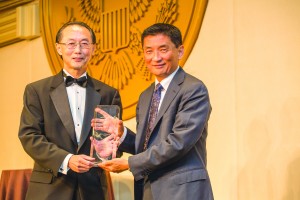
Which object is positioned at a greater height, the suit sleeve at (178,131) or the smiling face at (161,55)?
the smiling face at (161,55)

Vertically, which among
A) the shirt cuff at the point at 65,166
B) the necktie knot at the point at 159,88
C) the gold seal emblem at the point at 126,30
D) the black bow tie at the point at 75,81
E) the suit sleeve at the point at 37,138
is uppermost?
the gold seal emblem at the point at 126,30

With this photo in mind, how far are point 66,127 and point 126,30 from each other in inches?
68.4

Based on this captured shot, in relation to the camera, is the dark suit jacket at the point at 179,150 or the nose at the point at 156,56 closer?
the dark suit jacket at the point at 179,150

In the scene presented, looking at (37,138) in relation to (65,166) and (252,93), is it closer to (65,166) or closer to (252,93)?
(65,166)

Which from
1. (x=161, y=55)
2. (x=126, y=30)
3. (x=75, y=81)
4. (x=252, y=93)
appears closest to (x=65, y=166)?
(x=75, y=81)

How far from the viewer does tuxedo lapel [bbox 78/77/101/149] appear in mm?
2416

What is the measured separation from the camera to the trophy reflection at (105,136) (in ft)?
7.48

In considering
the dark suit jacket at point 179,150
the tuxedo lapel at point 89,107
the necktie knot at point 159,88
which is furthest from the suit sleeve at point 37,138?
the necktie knot at point 159,88

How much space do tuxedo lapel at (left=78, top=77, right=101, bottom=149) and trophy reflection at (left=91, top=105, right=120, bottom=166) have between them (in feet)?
0.38

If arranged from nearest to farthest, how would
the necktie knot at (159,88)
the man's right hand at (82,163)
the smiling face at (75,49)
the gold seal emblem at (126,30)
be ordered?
the man's right hand at (82,163) < the necktie knot at (159,88) < the smiling face at (75,49) < the gold seal emblem at (126,30)

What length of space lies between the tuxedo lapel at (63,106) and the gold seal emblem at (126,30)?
1.23 m

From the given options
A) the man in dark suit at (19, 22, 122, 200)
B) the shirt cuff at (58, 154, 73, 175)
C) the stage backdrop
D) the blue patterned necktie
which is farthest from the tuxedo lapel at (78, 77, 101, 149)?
the stage backdrop

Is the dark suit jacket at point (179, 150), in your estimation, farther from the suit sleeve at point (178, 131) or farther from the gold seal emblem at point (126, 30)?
the gold seal emblem at point (126, 30)

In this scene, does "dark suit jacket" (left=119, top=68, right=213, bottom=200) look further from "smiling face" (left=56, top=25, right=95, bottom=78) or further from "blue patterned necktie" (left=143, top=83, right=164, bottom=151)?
"smiling face" (left=56, top=25, right=95, bottom=78)
